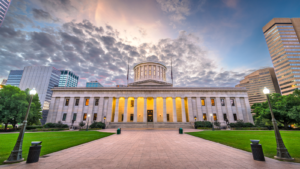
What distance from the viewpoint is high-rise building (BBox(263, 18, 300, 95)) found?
93500mm

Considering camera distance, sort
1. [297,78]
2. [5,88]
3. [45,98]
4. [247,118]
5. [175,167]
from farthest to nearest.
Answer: [45,98] < [297,78] < [247,118] < [5,88] < [175,167]

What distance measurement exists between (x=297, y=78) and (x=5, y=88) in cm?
15867

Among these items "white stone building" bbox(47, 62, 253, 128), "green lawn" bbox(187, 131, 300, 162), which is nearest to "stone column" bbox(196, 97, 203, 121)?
"white stone building" bbox(47, 62, 253, 128)

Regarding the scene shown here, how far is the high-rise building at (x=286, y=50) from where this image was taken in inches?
3681

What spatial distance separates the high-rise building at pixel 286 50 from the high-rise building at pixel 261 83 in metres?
39.2

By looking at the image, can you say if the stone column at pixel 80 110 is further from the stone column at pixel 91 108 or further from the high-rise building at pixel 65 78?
the high-rise building at pixel 65 78

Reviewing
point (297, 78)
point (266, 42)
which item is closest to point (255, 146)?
point (297, 78)

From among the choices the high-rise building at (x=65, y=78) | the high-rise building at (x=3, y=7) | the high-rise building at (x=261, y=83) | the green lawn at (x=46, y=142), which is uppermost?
the high-rise building at (x=3, y=7)

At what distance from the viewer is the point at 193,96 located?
47188 mm

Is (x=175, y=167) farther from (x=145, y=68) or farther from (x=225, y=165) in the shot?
(x=145, y=68)

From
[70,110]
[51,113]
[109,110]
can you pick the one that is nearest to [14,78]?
[51,113]

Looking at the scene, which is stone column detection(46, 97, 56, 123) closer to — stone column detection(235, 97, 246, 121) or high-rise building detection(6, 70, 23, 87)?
stone column detection(235, 97, 246, 121)

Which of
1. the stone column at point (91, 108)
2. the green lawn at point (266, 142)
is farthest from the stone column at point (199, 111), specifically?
the stone column at point (91, 108)

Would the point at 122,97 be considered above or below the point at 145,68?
below
